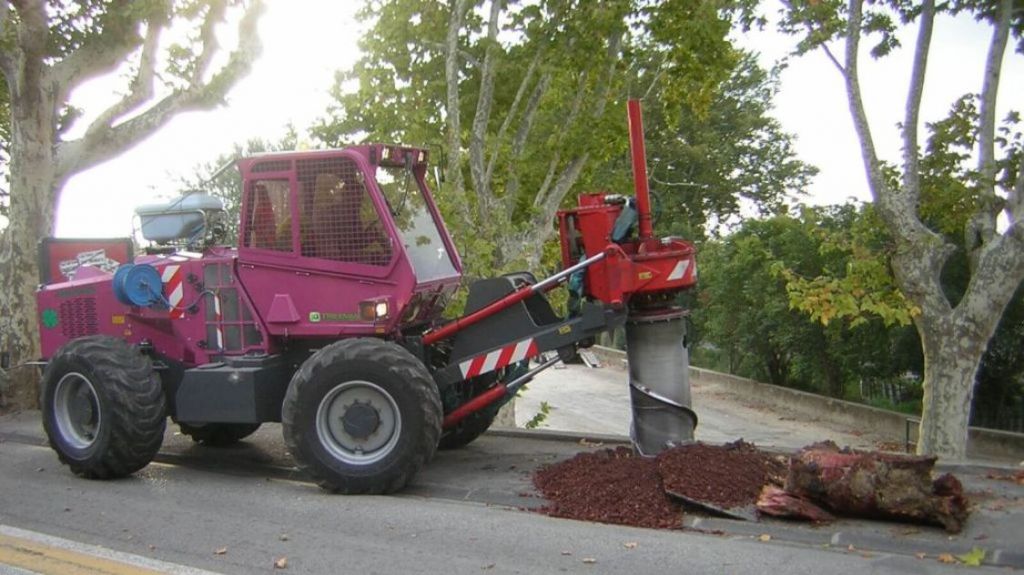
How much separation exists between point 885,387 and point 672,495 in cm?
1830

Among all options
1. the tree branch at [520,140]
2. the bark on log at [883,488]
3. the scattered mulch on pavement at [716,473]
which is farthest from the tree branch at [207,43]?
the bark on log at [883,488]

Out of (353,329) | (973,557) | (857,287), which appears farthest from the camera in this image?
(857,287)

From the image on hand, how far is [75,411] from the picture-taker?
7.72 m

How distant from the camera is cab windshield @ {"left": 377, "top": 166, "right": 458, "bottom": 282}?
24.3 feet

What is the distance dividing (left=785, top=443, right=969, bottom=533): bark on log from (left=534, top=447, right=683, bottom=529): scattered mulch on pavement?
2.79 ft

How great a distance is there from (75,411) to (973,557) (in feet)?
22.1

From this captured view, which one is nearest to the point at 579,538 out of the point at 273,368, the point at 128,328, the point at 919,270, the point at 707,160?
the point at 273,368

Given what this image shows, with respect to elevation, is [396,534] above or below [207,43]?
below

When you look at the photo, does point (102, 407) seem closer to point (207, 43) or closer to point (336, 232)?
point (336, 232)

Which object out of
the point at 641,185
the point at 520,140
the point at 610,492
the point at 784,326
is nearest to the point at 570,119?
the point at 520,140

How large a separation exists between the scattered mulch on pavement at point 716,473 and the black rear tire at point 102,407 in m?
4.05

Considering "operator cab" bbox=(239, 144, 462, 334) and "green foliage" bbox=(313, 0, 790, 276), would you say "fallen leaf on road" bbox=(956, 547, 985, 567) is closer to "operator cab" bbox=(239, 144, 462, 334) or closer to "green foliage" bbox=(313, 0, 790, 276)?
"operator cab" bbox=(239, 144, 462, 334)

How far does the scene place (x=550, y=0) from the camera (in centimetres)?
1349

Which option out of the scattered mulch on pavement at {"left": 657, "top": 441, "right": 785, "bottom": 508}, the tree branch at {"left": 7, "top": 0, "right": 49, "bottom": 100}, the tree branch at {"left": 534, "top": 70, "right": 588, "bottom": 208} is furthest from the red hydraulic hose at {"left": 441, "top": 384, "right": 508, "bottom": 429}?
the tree branch at {"left": 534, "top": 70, "right": 588, "bottom": 208}
